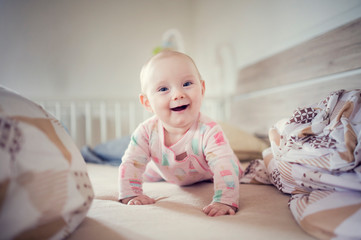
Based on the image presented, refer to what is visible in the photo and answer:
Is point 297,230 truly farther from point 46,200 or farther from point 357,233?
point 46,200

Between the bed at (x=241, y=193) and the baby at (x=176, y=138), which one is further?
the baby at (x=176, y=138)

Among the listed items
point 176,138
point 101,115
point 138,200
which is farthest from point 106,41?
point 138,200

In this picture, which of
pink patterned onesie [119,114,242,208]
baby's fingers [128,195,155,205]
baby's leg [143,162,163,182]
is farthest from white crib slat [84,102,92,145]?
baby's fingers [128,195,155,205]

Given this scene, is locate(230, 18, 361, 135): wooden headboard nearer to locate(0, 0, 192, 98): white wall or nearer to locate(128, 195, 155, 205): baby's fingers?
locate(128, 195, 155, 205): baby's fingers

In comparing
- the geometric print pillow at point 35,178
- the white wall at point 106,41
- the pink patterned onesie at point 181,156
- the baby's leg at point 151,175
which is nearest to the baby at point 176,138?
the pink patterned onesie at point 181,156

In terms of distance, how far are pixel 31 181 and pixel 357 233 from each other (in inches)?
20.9

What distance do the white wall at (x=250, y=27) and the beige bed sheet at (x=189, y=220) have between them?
834 mm

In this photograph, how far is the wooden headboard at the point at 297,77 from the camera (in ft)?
3.47

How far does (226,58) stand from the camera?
2.29 metres

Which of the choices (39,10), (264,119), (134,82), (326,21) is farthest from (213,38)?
(39,10)

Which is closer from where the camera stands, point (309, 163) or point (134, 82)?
point (309, 163)

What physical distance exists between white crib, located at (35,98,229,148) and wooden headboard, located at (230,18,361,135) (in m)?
0.32

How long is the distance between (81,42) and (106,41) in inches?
9.3

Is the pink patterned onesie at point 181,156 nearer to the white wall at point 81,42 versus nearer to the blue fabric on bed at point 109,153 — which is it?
the blue fabric on bed at point 109,153
